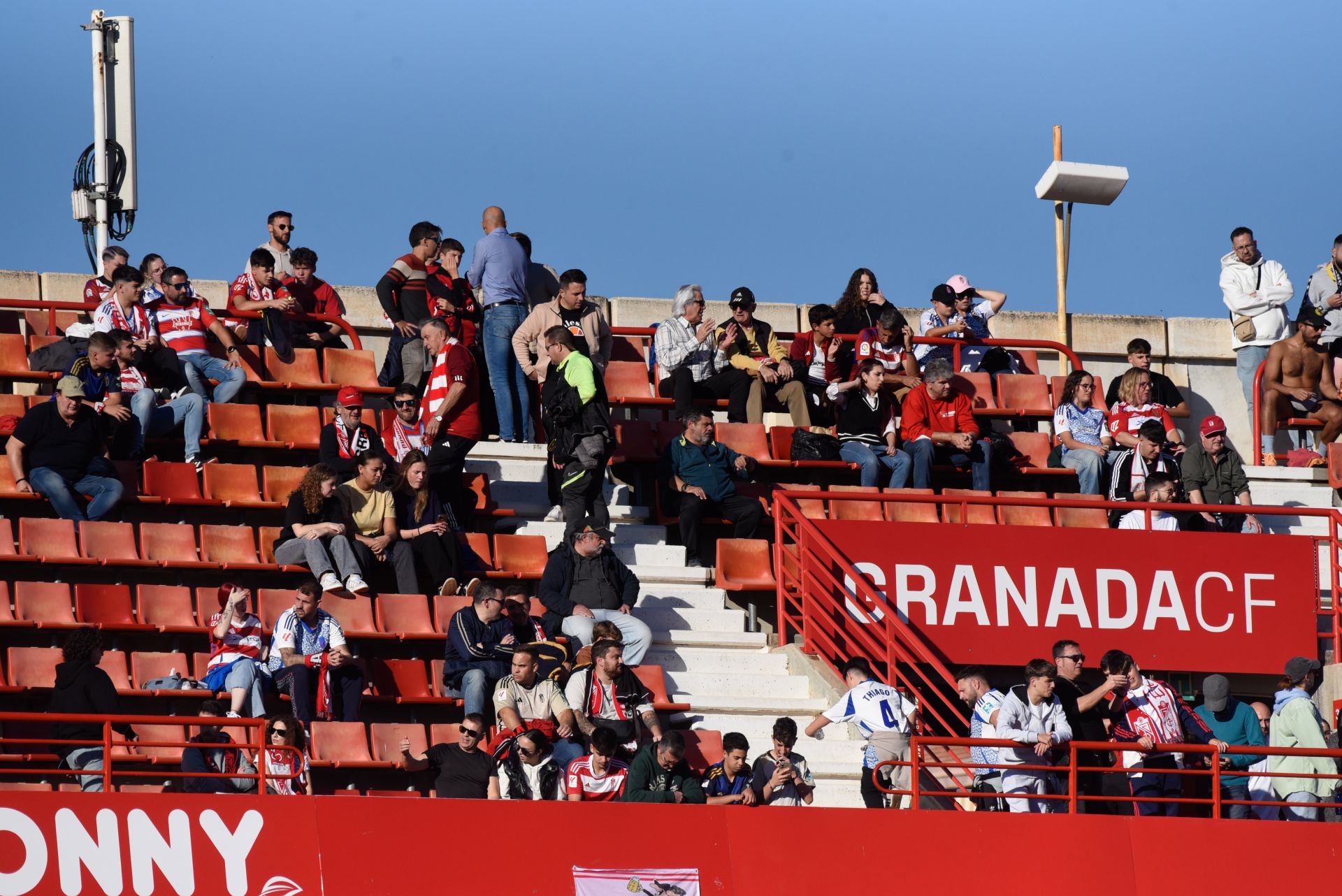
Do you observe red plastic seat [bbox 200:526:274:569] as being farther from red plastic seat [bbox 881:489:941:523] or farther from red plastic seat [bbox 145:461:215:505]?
red plastic seat [bbox 881:489:941:523]

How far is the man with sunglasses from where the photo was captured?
590 inches

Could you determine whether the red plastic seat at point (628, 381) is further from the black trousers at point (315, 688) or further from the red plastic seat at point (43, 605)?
the red plastic seat at point (43, 605)

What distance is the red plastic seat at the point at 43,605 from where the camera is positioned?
12664 millimetres

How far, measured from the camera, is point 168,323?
15000mm

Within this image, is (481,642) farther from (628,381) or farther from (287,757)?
(628,381)

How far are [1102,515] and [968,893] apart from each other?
16.5ft

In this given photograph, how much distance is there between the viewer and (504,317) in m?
15.2

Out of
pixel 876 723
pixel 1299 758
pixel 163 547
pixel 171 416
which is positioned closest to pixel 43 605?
pixel 163 547

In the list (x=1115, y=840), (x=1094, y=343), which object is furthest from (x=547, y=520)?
(x=1094, y=343)

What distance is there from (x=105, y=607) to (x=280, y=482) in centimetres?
173

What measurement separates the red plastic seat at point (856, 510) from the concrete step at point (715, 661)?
5.95 ft

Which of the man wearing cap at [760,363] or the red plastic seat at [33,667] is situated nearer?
the red plastic seat at [33,667]

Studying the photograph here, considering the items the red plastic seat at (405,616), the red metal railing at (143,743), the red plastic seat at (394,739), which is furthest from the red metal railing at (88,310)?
the red metal railing at (143,743)

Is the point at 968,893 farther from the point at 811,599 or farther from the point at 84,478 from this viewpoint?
the point at 84,478
